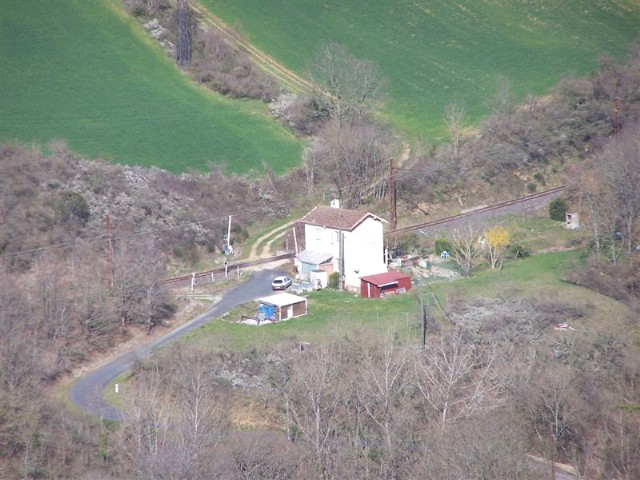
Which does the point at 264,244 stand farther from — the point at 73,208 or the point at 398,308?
the point at 398,308

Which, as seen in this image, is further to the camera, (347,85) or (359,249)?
(347,85)

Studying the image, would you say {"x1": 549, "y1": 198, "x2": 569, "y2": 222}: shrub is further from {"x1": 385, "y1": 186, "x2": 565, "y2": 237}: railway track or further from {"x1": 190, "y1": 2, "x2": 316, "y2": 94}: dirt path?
{"x1": 190, "y1": 2, "x2": 316, "y2": 94}: dirt path

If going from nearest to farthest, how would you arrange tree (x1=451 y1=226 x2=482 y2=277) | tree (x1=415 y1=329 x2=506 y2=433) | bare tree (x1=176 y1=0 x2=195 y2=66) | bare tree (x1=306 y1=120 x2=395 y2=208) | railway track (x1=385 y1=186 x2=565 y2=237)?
tree (x1=415 y1=329 x2=506 y2=433) → tree (x1=451 y1=226 x2=482 y2=277) → railway track (x1=385 y1=186 x2=565 y2=237) → bare tree (x1=306 y1=120 x2=395 y2=208) → bare tree (x1=176 y1=0 x2=195 y2=66)

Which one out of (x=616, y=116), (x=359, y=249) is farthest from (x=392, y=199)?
(x=616, y=116)

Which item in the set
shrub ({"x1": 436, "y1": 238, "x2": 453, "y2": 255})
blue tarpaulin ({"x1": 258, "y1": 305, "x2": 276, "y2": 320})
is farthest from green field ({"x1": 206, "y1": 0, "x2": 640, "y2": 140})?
blue tarpaulin ({"x1": 258, "y1": 305, "x2": 276, "y2": 320})

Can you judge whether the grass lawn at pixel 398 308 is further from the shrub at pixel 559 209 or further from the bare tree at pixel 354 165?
the bare tree at pixel 354 165

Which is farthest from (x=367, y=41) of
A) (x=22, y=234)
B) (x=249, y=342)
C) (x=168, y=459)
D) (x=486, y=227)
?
(x=168, y=459)

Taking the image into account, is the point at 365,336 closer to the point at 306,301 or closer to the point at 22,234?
the point at 306,301
